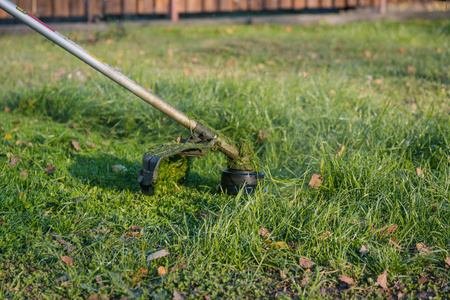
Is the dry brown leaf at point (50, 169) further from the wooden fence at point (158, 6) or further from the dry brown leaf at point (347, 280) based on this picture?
the wooden fence at point (158, 6)

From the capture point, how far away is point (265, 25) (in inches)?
389

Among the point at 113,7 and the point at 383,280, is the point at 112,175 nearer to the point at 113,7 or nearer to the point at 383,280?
the point at 383,280

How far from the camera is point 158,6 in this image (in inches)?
412

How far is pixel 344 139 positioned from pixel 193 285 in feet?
6.58

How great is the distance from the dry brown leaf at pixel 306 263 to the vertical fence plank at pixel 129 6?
30.3ft

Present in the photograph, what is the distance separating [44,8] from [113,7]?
171 cm

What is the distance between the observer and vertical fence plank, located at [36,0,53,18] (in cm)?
1061

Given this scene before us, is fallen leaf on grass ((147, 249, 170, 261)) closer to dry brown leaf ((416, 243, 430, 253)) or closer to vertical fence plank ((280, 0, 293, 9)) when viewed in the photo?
dry brown leaf ((416, 243, 430, 253))

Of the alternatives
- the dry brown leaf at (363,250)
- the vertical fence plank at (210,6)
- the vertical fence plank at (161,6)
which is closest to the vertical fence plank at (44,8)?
the vertical fence plank at (161,6)

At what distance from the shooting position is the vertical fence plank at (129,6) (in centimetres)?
1036

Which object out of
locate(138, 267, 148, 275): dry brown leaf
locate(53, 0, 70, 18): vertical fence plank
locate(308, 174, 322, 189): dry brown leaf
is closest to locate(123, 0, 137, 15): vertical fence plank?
locate(53, 0, 70, 18): vertical fence plank

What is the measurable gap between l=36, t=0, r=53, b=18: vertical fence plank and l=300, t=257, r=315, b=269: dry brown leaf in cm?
1018

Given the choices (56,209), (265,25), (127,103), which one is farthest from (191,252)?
(265,25)

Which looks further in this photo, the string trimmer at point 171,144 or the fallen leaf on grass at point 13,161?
the fallen leaf on grass at point 13,161
